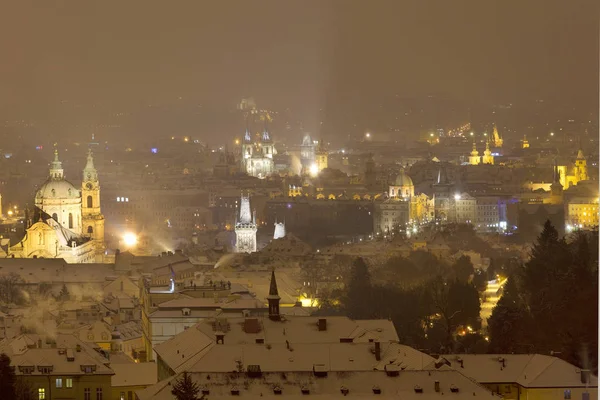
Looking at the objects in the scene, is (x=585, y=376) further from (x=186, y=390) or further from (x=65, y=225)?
(x=65, y=225)

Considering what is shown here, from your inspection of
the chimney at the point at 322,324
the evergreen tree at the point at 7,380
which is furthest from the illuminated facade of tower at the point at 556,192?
the evergreen tree at the point at 7,380

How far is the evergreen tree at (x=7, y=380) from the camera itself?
12164mm

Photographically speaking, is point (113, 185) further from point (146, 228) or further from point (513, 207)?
point (513, 207)

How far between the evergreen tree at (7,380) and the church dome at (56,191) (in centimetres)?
1658

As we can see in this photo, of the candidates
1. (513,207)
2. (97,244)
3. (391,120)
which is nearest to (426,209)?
(513,207)

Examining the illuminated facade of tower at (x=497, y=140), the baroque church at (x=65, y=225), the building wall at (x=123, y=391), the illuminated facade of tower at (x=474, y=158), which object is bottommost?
the building wall at (x=123, y=391)

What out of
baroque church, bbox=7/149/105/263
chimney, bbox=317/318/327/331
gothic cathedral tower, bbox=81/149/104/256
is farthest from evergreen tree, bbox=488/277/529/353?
gothic cathedral tower, bbox=81/149/104/256

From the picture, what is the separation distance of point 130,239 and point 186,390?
77.4 feet

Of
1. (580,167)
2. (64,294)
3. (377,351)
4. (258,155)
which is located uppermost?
(258,155)

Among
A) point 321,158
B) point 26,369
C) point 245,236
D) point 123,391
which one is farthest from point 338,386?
point 321,158

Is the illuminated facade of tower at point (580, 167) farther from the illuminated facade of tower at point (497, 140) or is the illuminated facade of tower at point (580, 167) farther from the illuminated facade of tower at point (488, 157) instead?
the illuminated facade of tower at point (497, 140)

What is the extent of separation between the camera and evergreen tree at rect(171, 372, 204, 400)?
10.2 meters

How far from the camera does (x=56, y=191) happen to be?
29391 mm

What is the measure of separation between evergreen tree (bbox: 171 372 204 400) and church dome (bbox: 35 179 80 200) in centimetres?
1893
